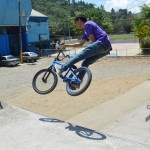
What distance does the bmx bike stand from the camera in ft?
27.4

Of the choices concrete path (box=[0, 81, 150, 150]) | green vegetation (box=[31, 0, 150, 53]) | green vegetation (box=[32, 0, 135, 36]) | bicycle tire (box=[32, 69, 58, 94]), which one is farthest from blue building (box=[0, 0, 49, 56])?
green vegetation (box=[32, 0, 135, 36])

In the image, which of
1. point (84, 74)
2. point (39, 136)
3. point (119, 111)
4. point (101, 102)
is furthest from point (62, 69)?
point (101, 102)

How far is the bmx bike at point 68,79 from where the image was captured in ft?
27.4

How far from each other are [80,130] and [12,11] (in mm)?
32720

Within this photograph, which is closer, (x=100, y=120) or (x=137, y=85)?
(x=100, y=120)

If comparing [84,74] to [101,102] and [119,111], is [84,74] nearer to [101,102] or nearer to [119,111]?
[119,111]

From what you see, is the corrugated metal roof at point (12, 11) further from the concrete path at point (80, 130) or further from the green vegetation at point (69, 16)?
the green vegetation at point (69, 16)

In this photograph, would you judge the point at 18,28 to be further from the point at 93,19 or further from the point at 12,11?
the point at 93,19

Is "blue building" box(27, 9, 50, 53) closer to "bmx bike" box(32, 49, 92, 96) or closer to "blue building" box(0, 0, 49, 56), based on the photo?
"blue building" box(0, 0, 49, 56)

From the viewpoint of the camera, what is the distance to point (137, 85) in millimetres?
17141

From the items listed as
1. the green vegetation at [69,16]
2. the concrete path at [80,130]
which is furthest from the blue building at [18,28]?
the green vegetation at [69,16]

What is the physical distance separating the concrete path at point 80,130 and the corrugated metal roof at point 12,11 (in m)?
28.3

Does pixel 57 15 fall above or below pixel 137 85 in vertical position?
above

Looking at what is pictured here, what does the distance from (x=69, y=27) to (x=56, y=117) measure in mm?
95700
